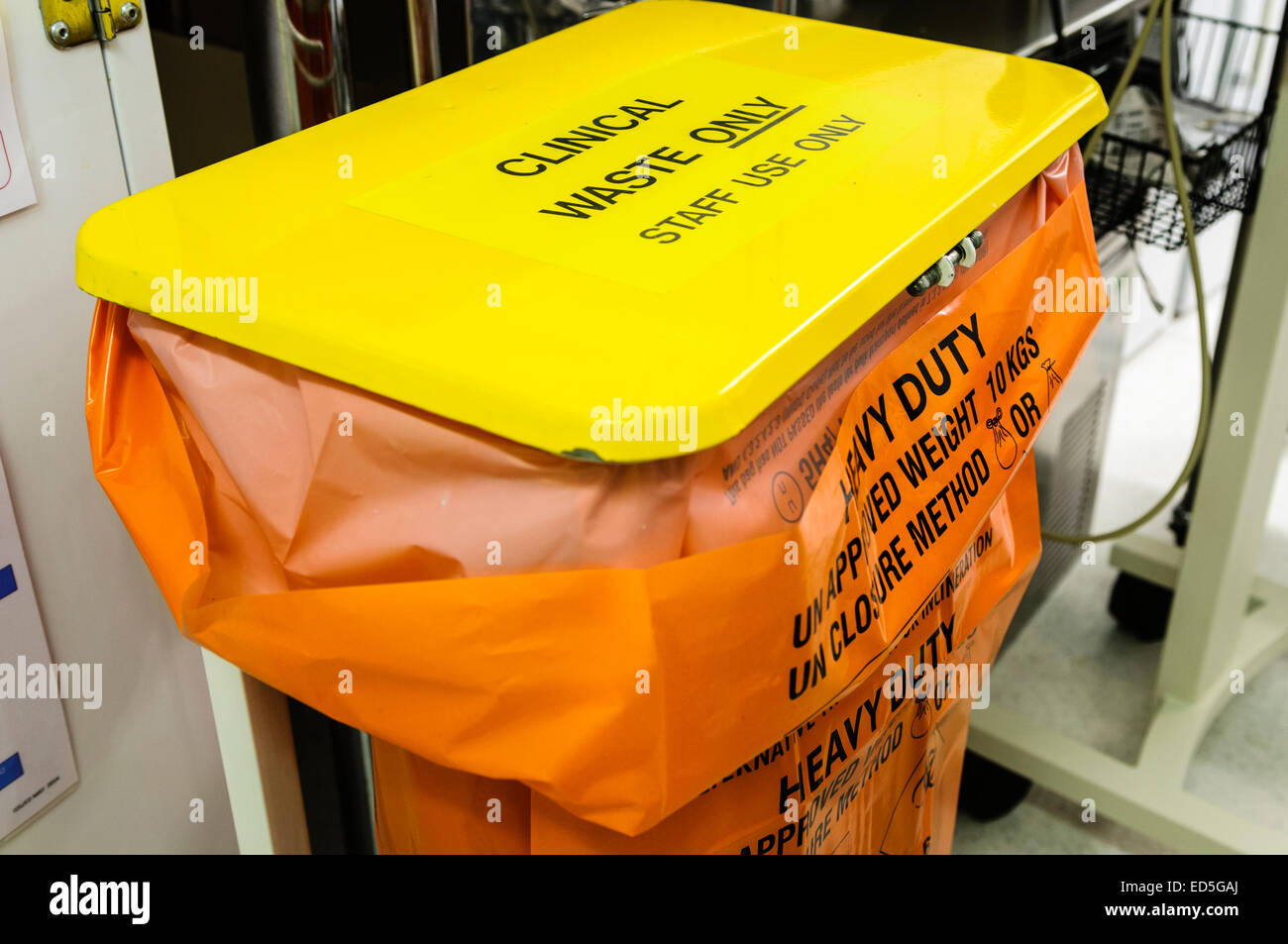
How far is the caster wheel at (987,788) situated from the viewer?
144 centimetres

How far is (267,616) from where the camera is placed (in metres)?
0.59

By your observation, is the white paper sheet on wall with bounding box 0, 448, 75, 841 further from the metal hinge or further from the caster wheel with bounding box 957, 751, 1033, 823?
the caster wheel with bounding box 957, 751, 1033, 823

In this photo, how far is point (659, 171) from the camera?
2.21 ft

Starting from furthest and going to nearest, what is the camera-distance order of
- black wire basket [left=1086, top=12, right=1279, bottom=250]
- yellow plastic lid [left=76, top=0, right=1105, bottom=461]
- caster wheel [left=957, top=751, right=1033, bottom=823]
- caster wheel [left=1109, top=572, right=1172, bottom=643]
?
caster wheel [left=1109, top=572, right=1172, bottom=643] < caster wheel [left=957, top=751, right=1033, bottom=823] < black wire basket [left=1086, top=12, right=1279, bottom=250] < yellow plastic lid [left=76, top=0, right=1105, bottom=461]

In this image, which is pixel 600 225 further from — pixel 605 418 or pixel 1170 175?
pixel 1170 175

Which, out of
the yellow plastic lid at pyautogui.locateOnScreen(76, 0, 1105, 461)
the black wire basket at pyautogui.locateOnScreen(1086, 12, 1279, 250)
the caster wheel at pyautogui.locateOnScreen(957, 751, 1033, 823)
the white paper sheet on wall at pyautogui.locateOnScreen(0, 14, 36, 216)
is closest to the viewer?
the yellow plastic lid at pyautogui.locateOnScreen(76, 0, 1105, 461)

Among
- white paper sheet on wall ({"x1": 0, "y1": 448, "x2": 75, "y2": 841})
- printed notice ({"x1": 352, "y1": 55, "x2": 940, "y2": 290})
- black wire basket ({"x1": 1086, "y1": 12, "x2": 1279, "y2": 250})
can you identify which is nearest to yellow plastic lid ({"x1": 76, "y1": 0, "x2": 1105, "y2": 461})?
printed notice ({"x1": 352, "y1": 55, "x2": 940, "y2": 290})

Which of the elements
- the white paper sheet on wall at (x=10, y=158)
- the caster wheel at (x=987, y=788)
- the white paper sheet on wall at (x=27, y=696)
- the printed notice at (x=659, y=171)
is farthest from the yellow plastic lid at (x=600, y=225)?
the caster wheel at (x=987, y=788)

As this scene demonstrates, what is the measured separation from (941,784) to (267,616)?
0.54m

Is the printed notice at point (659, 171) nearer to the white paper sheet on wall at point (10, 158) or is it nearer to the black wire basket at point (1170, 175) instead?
the white paper sheet on wall at point (10, 158)

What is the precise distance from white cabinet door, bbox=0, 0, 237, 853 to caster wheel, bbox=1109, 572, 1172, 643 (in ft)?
4.27

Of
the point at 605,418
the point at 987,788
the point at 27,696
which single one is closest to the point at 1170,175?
the point at 987,788

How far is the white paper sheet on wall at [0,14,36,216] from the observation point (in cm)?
68
